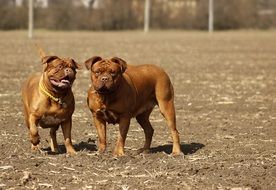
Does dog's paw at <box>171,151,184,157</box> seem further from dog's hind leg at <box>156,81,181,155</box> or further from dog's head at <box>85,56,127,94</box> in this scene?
dog's head at <box>85,56,127,94</box>

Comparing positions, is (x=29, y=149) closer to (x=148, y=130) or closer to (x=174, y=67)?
(x=148, y=130)

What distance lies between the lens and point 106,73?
9.20 metres

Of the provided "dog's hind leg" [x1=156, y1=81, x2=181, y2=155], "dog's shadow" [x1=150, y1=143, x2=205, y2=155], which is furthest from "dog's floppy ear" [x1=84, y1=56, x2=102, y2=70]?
"dog's shadow" [x1=150, y1=143, x2=205, y2=155]

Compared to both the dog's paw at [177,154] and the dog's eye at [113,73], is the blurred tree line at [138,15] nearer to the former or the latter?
Result: the dog's paw at [177,154]

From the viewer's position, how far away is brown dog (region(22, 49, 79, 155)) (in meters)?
9.41

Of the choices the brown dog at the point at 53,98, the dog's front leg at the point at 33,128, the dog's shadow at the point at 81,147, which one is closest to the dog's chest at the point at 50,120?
the brown dog at the point at 53,98

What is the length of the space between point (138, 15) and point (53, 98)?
226 ft

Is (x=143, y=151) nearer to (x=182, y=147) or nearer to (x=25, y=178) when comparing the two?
(x=182, y=147)

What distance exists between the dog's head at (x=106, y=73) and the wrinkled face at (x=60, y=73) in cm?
25

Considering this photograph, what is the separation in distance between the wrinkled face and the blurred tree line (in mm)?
62680

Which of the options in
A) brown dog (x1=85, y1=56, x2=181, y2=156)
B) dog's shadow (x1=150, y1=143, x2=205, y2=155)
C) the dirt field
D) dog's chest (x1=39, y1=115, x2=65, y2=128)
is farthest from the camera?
dog's shadow (x1=150, y1=143, x2=205, y2=155)

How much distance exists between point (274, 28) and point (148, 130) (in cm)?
6819

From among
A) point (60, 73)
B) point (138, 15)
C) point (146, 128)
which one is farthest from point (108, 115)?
point (138, 15)

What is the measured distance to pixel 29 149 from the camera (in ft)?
33.8
